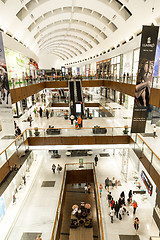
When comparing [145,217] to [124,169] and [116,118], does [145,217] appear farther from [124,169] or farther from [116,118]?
[116,118]

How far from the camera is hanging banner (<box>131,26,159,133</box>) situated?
768 centimetres

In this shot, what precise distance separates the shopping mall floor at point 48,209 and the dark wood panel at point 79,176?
77 cm

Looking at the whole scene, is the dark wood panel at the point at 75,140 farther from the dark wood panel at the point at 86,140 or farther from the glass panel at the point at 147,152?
the glass panel at the point at 147,152

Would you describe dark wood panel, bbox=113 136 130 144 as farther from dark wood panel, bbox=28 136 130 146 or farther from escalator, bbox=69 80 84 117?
escalator, bbox=69 80 84 117

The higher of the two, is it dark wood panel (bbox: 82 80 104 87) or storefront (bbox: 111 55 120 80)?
storefront (bbox: 111 55 120 80)

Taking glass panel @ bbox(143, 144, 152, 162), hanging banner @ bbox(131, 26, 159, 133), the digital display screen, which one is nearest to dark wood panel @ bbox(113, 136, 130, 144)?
the digital display screen

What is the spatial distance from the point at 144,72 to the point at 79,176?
11378mm

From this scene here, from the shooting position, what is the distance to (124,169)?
15.1 metres

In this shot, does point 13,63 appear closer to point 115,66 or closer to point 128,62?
point 128,62

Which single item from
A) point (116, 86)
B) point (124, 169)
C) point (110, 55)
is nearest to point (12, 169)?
point (124, 169)

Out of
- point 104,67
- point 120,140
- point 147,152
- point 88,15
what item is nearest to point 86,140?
point 120,140

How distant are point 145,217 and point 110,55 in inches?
1129

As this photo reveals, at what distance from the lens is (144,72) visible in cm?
825

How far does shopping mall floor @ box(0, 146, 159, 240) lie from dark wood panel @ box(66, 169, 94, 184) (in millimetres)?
772
